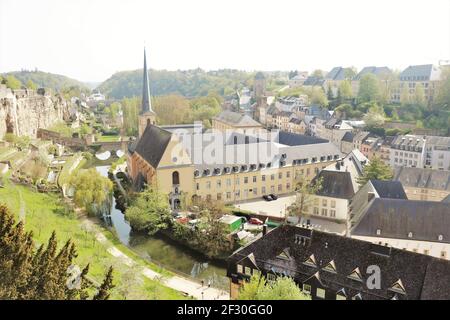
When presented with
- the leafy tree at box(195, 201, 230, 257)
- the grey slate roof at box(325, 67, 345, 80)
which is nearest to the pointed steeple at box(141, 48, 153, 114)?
the leafy tree at box(195, 201, 230, 257)

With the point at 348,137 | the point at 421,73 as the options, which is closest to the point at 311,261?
the point at 348,137

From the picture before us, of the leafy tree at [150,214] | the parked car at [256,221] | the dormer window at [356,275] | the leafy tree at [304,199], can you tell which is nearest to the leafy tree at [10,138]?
the leafy tree at [150,214]

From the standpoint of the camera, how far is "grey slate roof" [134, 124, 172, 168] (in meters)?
30.5

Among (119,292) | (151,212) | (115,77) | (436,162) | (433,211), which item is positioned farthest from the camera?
(115,77)

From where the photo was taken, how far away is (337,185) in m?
27.7

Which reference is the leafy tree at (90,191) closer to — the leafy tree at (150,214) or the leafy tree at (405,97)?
the leafy tree at (150,214)

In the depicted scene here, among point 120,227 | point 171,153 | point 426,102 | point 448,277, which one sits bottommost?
point 120,227

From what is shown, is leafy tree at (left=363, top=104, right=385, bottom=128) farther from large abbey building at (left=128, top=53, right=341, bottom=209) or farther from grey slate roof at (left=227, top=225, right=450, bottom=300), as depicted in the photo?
grey slate roof at (left=227, top=225, right=450, bottom=300)

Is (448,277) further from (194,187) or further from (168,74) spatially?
(168,74)

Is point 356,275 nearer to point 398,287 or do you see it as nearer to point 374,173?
point 398,287

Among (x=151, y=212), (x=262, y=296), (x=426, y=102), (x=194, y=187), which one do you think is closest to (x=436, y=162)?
(x=426, y=102)

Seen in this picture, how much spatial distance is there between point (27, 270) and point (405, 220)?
16.8 meters

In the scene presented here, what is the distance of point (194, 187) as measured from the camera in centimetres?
3053

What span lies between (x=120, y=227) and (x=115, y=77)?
13322cm
